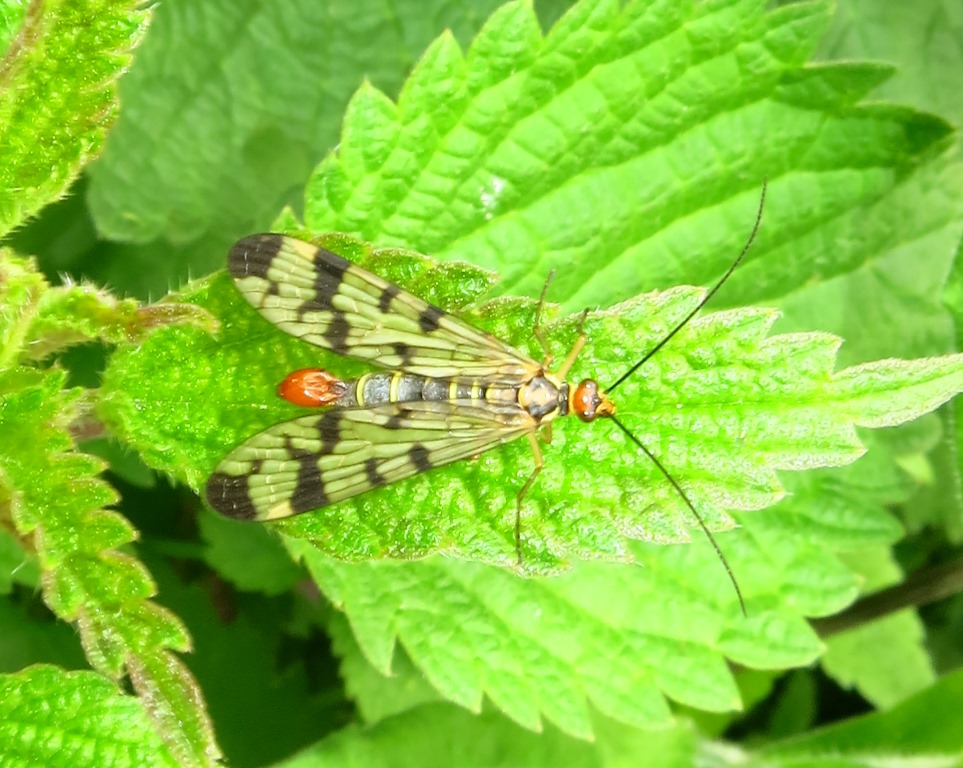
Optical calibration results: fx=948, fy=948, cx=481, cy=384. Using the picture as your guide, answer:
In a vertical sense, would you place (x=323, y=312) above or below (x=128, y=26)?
below

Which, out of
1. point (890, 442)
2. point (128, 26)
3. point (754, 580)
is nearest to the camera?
point (128, 26)

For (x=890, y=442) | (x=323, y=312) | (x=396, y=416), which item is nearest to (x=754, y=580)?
(x=890, y=442)

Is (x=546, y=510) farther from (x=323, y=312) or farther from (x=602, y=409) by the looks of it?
(x=323, y=312)

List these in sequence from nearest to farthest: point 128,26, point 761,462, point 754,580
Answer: point 128,26 < point 761,462 < point 754,580

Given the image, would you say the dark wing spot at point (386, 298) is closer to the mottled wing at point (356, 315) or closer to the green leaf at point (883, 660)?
the mottled wing at point (356, 315)

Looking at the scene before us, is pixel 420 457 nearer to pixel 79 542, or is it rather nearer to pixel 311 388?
pixel 311 388

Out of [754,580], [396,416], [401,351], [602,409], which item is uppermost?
[401,351]

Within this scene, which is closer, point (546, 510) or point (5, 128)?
point (5, 128)
